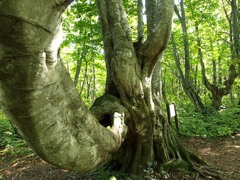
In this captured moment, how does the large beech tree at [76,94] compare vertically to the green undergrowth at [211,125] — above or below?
above

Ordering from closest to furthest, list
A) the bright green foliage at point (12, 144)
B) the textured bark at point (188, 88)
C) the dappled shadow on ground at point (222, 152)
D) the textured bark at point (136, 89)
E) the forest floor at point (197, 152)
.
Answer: the textured bark at point (136, 89) < the forest floor at point (197, 152) < the dappled shadow on ground at point (222, 152) < the bright green foliage at point (12, 144) < the textured bark at point (188, 88)

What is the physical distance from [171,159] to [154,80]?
5.56ft

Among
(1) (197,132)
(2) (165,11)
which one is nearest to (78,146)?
(2) (165,11)

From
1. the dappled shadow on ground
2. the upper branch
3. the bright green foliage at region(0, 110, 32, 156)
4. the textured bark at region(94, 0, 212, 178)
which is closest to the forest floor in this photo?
the dappled shadow on ground

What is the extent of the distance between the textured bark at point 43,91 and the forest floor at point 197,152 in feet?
8.33

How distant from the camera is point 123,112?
12.1ft

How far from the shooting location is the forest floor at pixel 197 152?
16.6ft

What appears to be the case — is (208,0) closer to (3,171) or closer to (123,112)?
(123,112)

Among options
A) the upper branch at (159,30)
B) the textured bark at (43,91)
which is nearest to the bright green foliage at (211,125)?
the upper branch at (159,30)

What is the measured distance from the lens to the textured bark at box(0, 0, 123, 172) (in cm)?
145

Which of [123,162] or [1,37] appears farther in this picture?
[123,162]

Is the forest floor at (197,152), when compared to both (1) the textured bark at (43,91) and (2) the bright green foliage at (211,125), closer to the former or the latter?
(2) the bright green foliage at (211,125)

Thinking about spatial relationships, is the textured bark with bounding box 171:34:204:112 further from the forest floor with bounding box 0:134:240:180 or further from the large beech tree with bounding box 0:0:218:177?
the large beech tree with bounding box 0:0:218:177

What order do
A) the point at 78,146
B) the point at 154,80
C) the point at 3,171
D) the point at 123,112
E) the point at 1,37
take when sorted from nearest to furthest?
the point at 1,37 → the point at 78,146 → the point at 123,112 → the point at 154,80 → the point at 3,171
